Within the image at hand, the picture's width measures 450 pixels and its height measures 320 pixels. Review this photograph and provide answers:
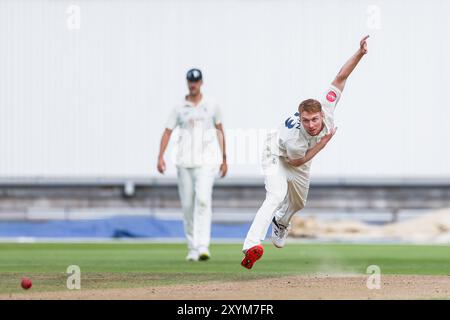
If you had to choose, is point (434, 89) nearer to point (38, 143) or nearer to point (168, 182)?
point (168, 182)

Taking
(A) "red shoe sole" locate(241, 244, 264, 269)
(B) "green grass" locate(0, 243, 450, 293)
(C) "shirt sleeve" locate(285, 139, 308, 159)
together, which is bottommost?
(B) "green grass" locate(0, 243, 450, 293)

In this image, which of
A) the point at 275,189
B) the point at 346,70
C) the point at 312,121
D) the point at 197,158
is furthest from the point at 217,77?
the point at 312,121

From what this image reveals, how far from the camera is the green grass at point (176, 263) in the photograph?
10711 millimetres

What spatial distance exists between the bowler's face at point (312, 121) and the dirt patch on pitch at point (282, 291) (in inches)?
56.3

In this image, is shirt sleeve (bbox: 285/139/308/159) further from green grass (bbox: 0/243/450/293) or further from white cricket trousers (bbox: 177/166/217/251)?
white cricket trousers (bbox: 177/166/217/251)

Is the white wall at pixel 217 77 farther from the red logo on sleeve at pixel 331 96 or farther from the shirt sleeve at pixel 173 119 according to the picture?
the red logo on sleeve at pixel 331 96

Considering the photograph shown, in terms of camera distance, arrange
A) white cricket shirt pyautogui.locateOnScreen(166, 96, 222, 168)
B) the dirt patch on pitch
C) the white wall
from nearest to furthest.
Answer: the dirt patch on pitch → white cricket shirt pyautogui.locateOnScreen(166, 96, 222, 168) → the white wall

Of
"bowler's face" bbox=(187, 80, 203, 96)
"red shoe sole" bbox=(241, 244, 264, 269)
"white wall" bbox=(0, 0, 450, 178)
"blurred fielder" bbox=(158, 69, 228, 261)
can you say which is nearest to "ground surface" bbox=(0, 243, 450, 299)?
"red shoe sole" bbox=(241, 244, 264, 269)

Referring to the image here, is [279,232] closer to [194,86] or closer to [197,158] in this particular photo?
[197,158]

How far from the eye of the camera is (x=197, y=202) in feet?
45.4

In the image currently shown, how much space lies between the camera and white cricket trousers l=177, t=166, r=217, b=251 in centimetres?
1377

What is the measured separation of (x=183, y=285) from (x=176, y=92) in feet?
54.4

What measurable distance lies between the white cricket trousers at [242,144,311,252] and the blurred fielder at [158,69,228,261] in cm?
283
